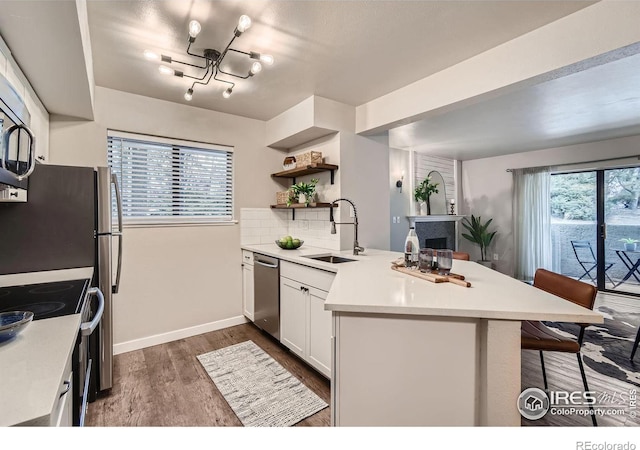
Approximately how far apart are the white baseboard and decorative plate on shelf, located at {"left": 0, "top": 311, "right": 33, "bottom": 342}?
6.33ft

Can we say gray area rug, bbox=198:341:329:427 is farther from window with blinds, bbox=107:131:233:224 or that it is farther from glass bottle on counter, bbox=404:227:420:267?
window with blinds, bbox=107:131:233:224

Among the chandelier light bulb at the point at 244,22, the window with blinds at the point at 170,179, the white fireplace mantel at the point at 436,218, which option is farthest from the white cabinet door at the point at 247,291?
the white fireplace mantel at the point at 436,218

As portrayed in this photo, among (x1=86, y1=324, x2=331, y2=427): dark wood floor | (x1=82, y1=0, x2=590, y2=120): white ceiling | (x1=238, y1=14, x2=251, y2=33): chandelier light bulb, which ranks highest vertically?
(x1=82, y1=0, x2=590, y2=120): white ceiling

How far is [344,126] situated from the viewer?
9.89ft

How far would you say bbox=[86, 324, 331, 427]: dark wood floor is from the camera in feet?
5.92

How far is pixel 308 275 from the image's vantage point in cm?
230

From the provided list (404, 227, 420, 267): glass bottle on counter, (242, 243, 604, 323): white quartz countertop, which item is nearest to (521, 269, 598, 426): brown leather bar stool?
(242, 243, 604, 323): white quartz countertop

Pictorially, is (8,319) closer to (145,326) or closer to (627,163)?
(145,326)

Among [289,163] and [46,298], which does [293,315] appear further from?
[289,163]

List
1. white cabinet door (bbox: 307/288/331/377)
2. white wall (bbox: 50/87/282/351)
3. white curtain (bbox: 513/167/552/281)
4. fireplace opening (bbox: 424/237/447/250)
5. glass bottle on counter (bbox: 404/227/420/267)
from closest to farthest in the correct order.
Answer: glass bottle on counter (bbox: 404/227/420/267) < white cabinet door (bbox: 307/288/331/377) < white wall (bbox: 50/87/282/351) < white curtain (bbox: 513/167/552/281) < fireplace opening (bbox: 424/237/447/250)

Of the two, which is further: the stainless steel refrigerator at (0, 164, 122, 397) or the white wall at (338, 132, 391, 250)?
the white wall at (338, 132, 391, 250)

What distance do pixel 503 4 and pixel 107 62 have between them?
2.69 metres

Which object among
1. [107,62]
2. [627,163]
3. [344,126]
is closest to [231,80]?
[107,62]

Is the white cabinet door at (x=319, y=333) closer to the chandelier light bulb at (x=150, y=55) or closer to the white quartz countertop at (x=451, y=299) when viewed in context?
the white quartz countertop at (x=451, y=299)
